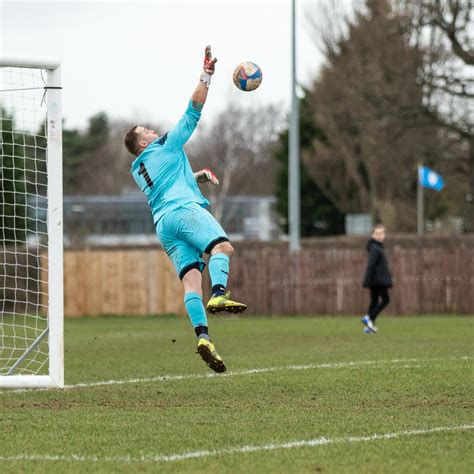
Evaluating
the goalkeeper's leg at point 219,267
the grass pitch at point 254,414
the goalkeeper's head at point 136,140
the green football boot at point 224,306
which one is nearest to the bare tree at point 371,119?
the grass pitch at point 254,414

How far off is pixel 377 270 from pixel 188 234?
36.8 ft

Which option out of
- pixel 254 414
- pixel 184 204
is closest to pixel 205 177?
pixel 184 204

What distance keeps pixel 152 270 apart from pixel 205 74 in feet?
72.2

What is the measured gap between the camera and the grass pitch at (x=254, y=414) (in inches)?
263

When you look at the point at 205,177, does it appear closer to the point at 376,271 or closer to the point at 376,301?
the point at 376,271

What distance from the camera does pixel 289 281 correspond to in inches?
1244

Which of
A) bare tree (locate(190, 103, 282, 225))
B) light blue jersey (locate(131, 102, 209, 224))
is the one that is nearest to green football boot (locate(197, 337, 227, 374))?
light blue jersey (locate(131, 102, 209, 224))

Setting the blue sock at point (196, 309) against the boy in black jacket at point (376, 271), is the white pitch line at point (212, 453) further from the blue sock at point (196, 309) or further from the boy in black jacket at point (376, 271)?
the boy in black jacket at point (376, 271)

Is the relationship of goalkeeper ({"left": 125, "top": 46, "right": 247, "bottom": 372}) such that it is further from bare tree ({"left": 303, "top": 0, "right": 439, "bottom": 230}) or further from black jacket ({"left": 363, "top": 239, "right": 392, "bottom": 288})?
bare tree ({"left": 303, "top": 0, "right": 439, "bottom": 230})

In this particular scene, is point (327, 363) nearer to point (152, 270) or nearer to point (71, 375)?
point (71, 375)

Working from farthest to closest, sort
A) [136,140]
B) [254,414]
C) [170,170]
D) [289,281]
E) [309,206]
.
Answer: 1. [309,206]
2. [289,281]
3. [136,140]
4. [170,170]
5. [254,414]

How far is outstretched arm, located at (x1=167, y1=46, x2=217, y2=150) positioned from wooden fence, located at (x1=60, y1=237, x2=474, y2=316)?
69.3 feet

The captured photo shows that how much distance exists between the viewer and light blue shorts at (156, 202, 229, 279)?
9.81m

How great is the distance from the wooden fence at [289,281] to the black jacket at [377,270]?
10065 millimetres
